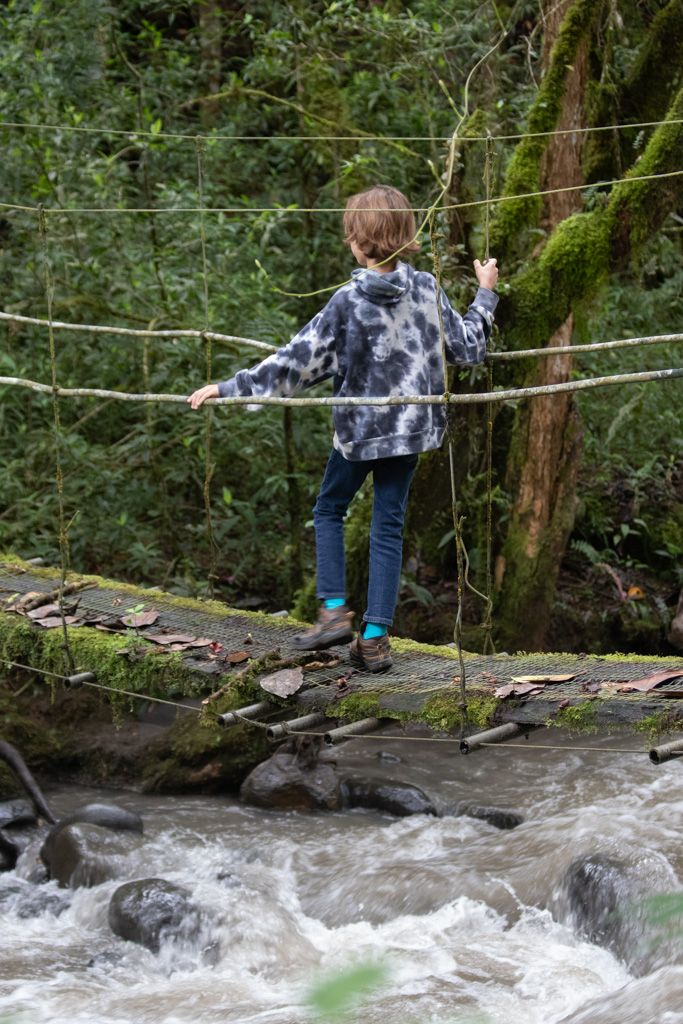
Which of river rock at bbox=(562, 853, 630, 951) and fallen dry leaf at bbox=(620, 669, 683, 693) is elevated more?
fallen dry leaf at bbox=(620, 669, 683, 693)

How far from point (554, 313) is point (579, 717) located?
2.56 meters

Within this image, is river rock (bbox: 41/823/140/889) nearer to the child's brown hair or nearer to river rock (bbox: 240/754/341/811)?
river rock (bbox: 240/754/341/811)

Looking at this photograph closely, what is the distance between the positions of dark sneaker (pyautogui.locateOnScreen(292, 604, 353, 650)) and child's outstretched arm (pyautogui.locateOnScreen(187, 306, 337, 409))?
72cm

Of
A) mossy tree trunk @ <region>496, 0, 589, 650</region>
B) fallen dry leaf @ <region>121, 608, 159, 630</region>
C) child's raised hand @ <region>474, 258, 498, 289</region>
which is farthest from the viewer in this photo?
mossy tree trunk @ <region>496, 0, 589, 650</region>

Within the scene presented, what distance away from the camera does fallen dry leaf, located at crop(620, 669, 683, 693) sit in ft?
8.86

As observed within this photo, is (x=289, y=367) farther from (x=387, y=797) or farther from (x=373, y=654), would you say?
(x=387, y=797)

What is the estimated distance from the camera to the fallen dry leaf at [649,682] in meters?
2.70

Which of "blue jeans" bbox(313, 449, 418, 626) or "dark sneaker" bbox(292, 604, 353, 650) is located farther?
"dark sneaker" bbox(292, 604, 353, 650)

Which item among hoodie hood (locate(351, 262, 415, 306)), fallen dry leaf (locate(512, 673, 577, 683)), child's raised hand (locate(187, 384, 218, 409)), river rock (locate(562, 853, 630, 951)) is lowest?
river rock (locate(562, 853, 630, 951))

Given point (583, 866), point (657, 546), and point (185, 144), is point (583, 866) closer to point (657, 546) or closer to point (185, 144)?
point (657, 546)

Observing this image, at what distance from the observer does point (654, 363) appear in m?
6.48

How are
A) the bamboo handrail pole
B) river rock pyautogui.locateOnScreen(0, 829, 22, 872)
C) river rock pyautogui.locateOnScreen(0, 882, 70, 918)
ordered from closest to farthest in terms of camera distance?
the bamboo handrail pole, river rock pyautogui.locateOnScreen(0, 882, 70, 918), river rock pyautogui.locateOnScreen(0, 829, 22, 872)

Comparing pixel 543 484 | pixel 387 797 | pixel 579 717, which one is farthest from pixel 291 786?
pixel 579 717

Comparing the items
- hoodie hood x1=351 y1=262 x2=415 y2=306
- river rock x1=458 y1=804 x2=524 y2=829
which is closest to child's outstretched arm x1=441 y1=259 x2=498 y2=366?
hoodie hood x1=351 y1=262 x2=415 y2=306
